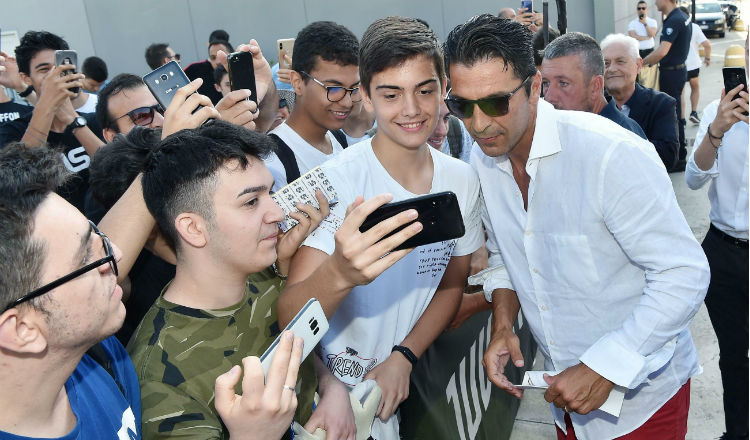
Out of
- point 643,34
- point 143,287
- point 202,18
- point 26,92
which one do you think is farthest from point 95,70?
point 643,34

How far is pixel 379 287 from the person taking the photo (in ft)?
8.05

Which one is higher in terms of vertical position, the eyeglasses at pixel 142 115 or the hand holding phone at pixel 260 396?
the eyeglasses at pixel 142 115

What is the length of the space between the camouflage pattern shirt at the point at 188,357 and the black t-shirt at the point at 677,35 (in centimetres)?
1026

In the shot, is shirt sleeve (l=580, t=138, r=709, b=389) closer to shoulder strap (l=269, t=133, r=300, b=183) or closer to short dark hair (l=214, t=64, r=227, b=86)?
shoulder strap (l=269, t=133, r=300, b=183)

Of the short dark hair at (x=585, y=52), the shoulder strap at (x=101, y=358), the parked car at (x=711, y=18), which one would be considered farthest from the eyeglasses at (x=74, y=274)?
the parked car at (x=711, y=18)

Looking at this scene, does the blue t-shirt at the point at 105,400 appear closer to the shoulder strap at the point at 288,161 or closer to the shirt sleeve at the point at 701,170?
the shoulder strap at the point at 288,161

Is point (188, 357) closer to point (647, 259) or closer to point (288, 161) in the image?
point (647, 259)

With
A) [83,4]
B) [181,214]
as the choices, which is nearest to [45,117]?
[181,214]

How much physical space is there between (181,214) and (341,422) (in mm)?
869

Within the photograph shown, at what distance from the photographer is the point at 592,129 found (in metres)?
2.19

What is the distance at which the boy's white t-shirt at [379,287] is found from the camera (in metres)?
2.45

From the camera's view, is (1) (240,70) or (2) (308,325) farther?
(1) (240,70)

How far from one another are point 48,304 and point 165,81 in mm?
1380

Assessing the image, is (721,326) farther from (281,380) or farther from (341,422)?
(281,380)
